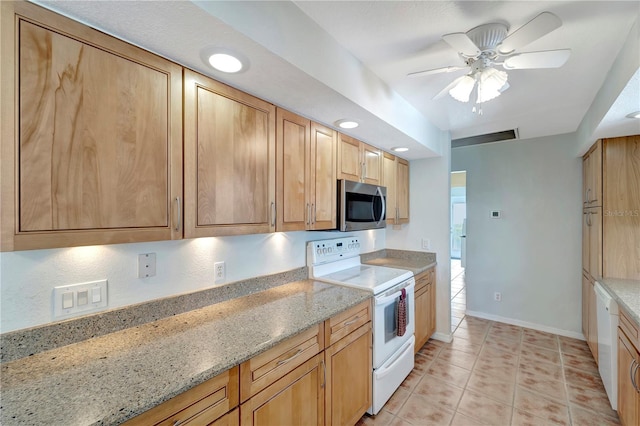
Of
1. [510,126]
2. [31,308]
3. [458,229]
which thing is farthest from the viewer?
[458,229]

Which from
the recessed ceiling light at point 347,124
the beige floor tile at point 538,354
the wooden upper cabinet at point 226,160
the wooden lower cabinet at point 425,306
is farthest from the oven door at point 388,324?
the beige floor tile at point 538,354

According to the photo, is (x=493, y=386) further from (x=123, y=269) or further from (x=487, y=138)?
(x=123, y=269)

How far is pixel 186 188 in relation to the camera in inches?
48.0

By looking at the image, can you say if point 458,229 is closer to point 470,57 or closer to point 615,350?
point 615,350

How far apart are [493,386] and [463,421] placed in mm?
583

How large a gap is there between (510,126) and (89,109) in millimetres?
3430

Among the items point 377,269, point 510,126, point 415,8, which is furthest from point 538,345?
point 415,8

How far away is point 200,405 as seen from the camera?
97 cm

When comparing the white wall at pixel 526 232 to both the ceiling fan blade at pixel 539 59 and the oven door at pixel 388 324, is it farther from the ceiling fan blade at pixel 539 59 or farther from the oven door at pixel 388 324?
the ceiling fan blade at pixel 539 59

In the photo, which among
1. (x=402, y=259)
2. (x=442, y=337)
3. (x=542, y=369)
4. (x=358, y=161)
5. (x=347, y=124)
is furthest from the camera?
(x=402, y=259)

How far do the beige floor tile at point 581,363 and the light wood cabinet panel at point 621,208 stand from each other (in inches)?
35.1

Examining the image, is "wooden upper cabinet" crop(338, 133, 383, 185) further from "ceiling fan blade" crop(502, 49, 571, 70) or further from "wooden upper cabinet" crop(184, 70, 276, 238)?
"ceiling fan blade" crop(502, 49, 571, 70)

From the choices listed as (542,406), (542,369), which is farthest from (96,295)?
(542,369)

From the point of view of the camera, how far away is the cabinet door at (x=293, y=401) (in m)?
1.17
